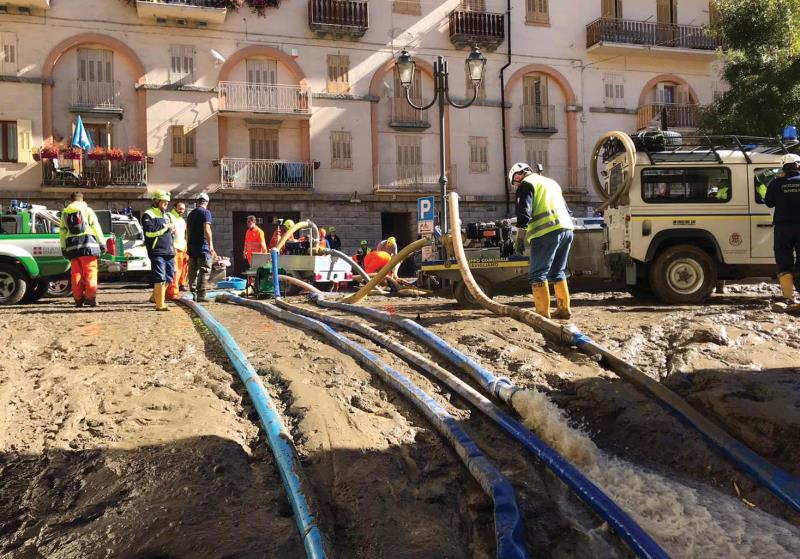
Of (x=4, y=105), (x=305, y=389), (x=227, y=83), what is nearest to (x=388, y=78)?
(x=227, y=83)

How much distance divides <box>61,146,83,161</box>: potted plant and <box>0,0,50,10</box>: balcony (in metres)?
4.70

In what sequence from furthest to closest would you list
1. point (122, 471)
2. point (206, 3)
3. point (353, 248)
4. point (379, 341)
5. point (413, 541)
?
point (353, 248) < point (206, 3) < point (379, 341) < point (122, 471) < point (413, 541)

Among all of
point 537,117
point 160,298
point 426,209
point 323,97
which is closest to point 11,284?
point 160,298

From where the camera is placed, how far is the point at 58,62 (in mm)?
23094

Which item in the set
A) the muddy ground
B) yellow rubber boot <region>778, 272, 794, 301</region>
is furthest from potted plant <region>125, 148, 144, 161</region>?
yellow rubber boot <region>778, 272, 794, 301</region>

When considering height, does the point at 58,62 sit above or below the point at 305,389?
above

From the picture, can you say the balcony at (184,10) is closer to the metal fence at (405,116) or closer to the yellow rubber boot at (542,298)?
the metal fence at (405,116)

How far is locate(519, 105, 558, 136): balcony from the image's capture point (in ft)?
90.9

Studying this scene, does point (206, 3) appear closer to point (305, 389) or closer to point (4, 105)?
point (4, 105)

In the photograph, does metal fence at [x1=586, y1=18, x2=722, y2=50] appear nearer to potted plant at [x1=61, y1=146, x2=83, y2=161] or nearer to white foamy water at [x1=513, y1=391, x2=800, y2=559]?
potted plant at [x1=61, y1=146, x2=83, y2=161]

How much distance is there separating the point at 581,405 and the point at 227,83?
22402 millimetres

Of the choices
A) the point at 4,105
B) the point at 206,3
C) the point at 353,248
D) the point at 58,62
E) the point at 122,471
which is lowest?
the point at 122,471

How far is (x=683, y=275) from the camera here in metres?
9.88

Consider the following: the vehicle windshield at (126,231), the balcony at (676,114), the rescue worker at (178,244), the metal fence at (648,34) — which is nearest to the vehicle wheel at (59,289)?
the vehicle windshield at (126,231)
